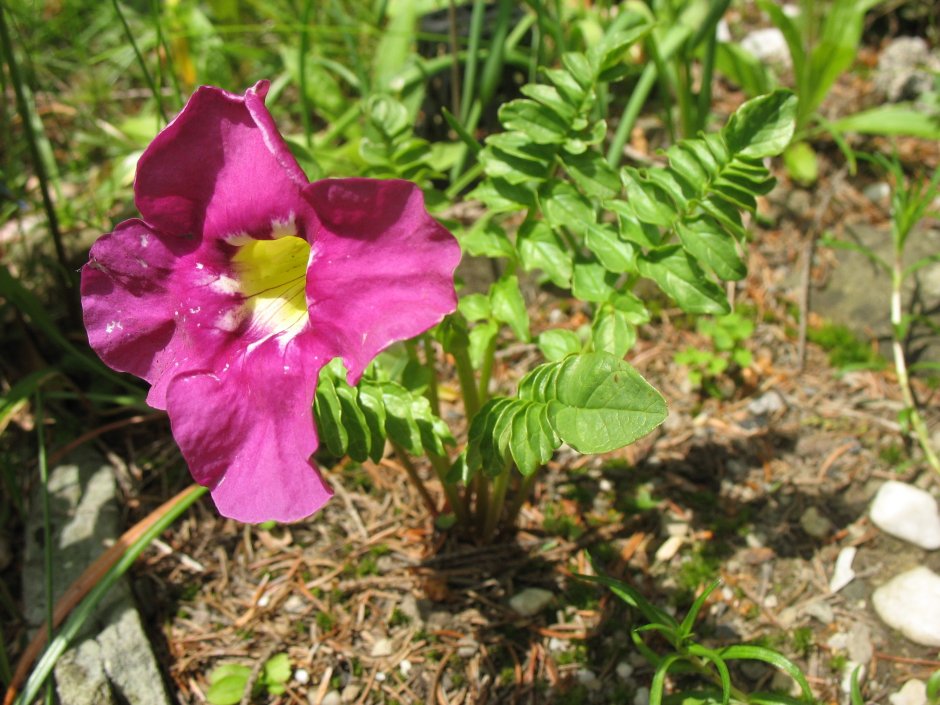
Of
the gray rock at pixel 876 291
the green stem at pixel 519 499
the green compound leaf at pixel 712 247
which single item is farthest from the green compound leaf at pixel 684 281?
the gray rock at pixel 876 291

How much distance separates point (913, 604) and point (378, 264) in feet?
4.99

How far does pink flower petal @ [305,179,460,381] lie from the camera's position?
3.86ft

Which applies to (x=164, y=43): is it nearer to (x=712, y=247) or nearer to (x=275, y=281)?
(x=275, y=281)

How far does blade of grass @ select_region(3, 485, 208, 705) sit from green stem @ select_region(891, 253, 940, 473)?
6.16 feet

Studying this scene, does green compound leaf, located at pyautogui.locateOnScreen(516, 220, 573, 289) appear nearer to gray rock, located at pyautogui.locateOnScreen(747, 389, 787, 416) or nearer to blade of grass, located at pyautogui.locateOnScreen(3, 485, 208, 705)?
blade of grass, located at pyautogui.locateOnScreen(3, 485, 208, 705)

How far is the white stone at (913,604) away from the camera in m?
1.85

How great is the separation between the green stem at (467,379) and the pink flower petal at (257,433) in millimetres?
340

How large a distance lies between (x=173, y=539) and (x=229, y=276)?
1.03 meters

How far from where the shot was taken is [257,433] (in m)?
1.29

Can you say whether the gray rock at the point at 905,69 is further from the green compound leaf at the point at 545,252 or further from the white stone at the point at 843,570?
the green compound leaf at the point at 545,252

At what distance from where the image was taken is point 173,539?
217 cm

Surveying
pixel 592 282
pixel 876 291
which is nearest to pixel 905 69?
pixel 876 291

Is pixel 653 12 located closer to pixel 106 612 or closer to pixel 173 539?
pixel 173 539

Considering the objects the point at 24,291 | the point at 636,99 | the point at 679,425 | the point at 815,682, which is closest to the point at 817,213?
the point at 636,99
